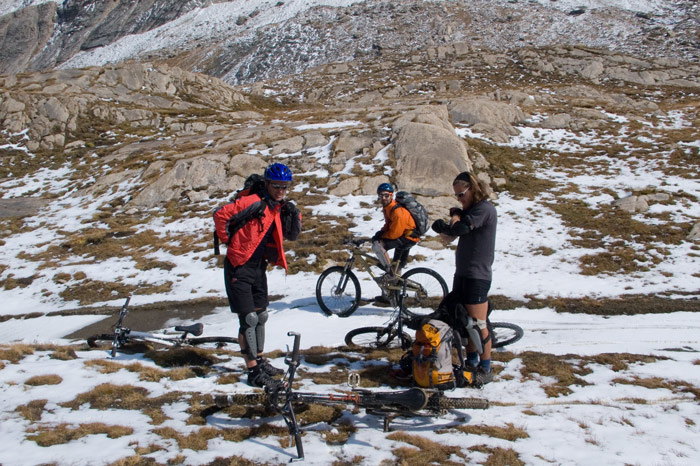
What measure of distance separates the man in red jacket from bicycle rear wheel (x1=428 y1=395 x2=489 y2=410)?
2.10 metres

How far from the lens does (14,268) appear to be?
45.4 ft

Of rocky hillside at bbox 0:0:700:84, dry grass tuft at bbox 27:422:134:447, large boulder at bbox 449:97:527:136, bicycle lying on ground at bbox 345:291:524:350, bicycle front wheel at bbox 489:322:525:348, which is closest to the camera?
dry grass tuft at bbox 27:422:134:447

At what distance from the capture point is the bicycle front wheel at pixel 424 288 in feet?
27.5

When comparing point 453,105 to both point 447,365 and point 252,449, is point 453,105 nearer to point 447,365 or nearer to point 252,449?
point 447,365

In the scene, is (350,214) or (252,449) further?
(350,214)

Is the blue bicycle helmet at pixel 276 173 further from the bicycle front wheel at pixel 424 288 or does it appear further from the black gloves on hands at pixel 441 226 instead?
the bicycle front wheel at pixel 424 288

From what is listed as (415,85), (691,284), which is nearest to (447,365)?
(691,284)

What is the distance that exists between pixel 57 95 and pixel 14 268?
24.4 metres

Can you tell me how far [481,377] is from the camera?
5.39 metres

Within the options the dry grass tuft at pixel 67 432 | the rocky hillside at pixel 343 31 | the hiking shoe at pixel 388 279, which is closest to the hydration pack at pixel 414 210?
the hiking shoe at pixel 388 279

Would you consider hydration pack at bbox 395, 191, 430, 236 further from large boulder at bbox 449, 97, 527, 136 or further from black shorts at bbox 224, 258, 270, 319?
large boulder at bbox 449, 97, 527, 136

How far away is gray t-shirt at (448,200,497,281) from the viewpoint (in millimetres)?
5219

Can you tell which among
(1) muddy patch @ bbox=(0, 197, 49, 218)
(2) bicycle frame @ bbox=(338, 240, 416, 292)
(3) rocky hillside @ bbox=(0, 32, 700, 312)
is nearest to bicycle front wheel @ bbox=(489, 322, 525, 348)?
(2) bicycle frame @ bbox=(338, 240, 416, 292)

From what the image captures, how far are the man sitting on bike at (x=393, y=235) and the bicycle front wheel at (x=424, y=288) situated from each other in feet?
1.23
